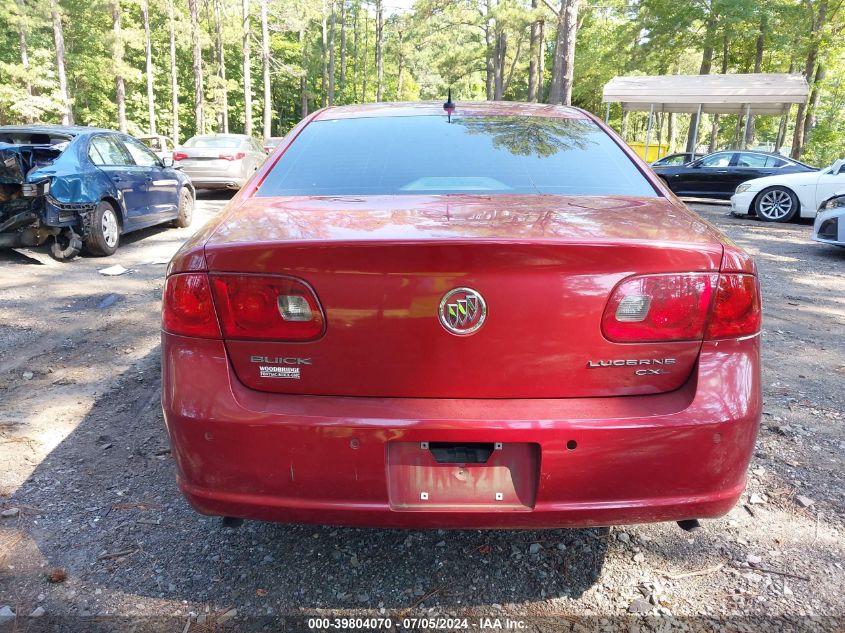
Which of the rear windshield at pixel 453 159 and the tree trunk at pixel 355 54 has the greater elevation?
the tree trunk at pixel 355 54

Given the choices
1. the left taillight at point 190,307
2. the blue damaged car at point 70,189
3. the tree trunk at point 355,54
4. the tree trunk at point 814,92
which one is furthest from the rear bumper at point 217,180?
the tree trunk at point 355,54

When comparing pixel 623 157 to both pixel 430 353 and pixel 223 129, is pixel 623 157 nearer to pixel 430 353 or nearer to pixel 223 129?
pixel 430 353

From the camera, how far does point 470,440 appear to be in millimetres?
1682

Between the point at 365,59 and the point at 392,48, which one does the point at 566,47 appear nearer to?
the point at 365,59

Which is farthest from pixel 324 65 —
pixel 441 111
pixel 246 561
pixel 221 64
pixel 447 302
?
pixel 447 302

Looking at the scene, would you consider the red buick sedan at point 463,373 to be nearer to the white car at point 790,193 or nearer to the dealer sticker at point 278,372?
the dealer sticker at point 278,372

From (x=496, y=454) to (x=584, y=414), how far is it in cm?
27

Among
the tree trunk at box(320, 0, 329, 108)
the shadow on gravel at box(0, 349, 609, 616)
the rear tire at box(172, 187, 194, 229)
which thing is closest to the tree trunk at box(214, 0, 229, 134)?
the tree trunk at box(320, 0, 329, 108)

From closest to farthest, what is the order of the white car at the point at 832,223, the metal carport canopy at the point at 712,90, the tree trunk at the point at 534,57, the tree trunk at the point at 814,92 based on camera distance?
the white car at the point at 832,223 < the metal carport canopy at the point at 712,90 < the tree trunk at the point at 814,92 < the tree trunk at the point at 534,57

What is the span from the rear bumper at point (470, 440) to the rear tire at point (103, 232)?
641 centimetres

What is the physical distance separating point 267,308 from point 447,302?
0.51 meters

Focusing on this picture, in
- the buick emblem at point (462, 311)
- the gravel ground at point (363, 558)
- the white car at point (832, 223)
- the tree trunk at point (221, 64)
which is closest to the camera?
the buick emblem at point (462, 311)

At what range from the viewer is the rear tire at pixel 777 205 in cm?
1151

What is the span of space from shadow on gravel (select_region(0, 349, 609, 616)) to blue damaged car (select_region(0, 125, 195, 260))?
16.9ft
